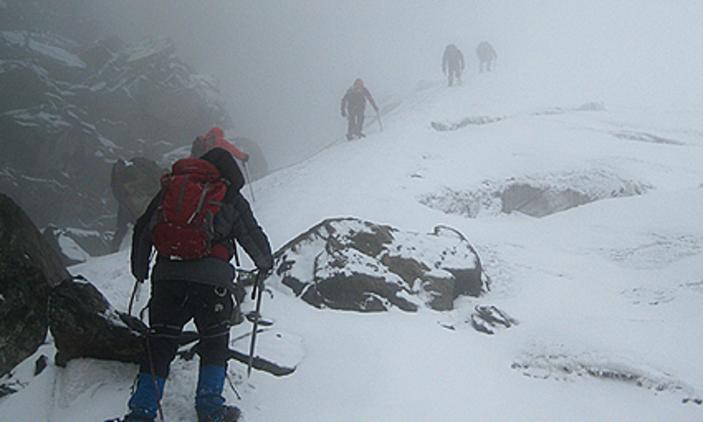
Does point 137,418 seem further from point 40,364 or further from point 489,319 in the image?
point 489,319

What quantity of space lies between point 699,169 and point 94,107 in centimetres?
4829

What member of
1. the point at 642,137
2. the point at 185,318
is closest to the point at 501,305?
the point at 185,318

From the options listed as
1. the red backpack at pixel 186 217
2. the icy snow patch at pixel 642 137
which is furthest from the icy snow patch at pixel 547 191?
the red backpack at pixel 186 217

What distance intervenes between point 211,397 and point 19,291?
3.96 m

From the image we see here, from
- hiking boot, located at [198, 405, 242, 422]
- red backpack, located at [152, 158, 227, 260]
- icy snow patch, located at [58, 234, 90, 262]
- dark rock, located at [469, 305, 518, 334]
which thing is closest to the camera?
hiking boot, located at [198, 405, 242, 422]

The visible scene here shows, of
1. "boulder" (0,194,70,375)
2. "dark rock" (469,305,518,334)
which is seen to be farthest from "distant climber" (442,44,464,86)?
"boulder" (0,194,70,375)

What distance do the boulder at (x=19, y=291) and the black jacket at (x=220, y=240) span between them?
2703 millimetres

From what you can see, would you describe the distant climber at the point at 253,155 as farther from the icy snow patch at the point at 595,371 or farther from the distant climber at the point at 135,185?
the icy snow patch at the point at 595,371

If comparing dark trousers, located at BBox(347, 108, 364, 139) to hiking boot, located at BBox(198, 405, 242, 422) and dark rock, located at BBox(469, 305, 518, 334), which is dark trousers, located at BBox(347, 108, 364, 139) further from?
hiking boot, located at BBox(198, 405, 242, 422)

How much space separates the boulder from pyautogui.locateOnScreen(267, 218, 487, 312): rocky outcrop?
12.2 ft

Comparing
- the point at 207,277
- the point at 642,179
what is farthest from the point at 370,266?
the point at 642,179

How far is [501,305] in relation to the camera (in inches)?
319

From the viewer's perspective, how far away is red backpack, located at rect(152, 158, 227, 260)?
403 cm

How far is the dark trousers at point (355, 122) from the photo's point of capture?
21417 millimetres
